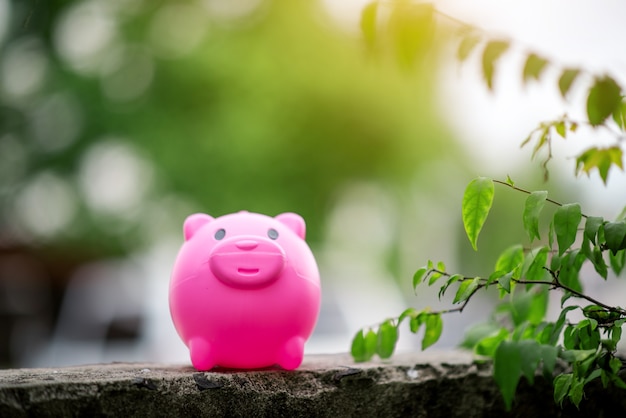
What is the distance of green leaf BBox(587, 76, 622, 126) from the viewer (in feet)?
5.02

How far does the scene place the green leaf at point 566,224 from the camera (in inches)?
66.9

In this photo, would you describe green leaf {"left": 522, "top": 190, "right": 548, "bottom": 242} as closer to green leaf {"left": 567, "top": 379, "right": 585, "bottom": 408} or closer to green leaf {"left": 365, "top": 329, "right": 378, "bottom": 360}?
green leaf {"left": 567, "top": 379, "right": 585, "bottom": 408}

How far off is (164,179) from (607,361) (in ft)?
34.3

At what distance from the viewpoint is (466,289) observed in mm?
1866

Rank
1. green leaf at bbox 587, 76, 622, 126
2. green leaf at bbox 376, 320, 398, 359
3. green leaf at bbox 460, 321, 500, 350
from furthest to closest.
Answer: green leaf at bbox 460, 321, 500, 350 < green leaf at bbox 376, 320, 398, 359 < green leaf at bbox 587, 76, 622, 126

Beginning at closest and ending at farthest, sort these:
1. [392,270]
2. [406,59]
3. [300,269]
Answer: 1. [406,59]
2. [300,269]
3. [392,270]

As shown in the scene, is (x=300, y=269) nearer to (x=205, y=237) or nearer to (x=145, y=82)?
(x=205, y=237)

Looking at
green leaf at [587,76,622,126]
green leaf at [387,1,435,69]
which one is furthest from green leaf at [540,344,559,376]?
green leaf at [387,1,435,69]

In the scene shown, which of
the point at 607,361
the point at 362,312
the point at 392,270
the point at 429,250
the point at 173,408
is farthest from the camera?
the point at 429,250

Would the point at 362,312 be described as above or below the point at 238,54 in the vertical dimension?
below

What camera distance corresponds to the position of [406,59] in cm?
136

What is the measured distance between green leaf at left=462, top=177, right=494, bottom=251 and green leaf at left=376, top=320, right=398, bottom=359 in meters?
0.75

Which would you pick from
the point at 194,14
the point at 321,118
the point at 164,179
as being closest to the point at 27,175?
the point at 164,179

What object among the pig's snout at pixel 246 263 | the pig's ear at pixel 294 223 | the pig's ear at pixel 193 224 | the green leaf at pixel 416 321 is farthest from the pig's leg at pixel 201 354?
the green leaf at pixel 416 321
